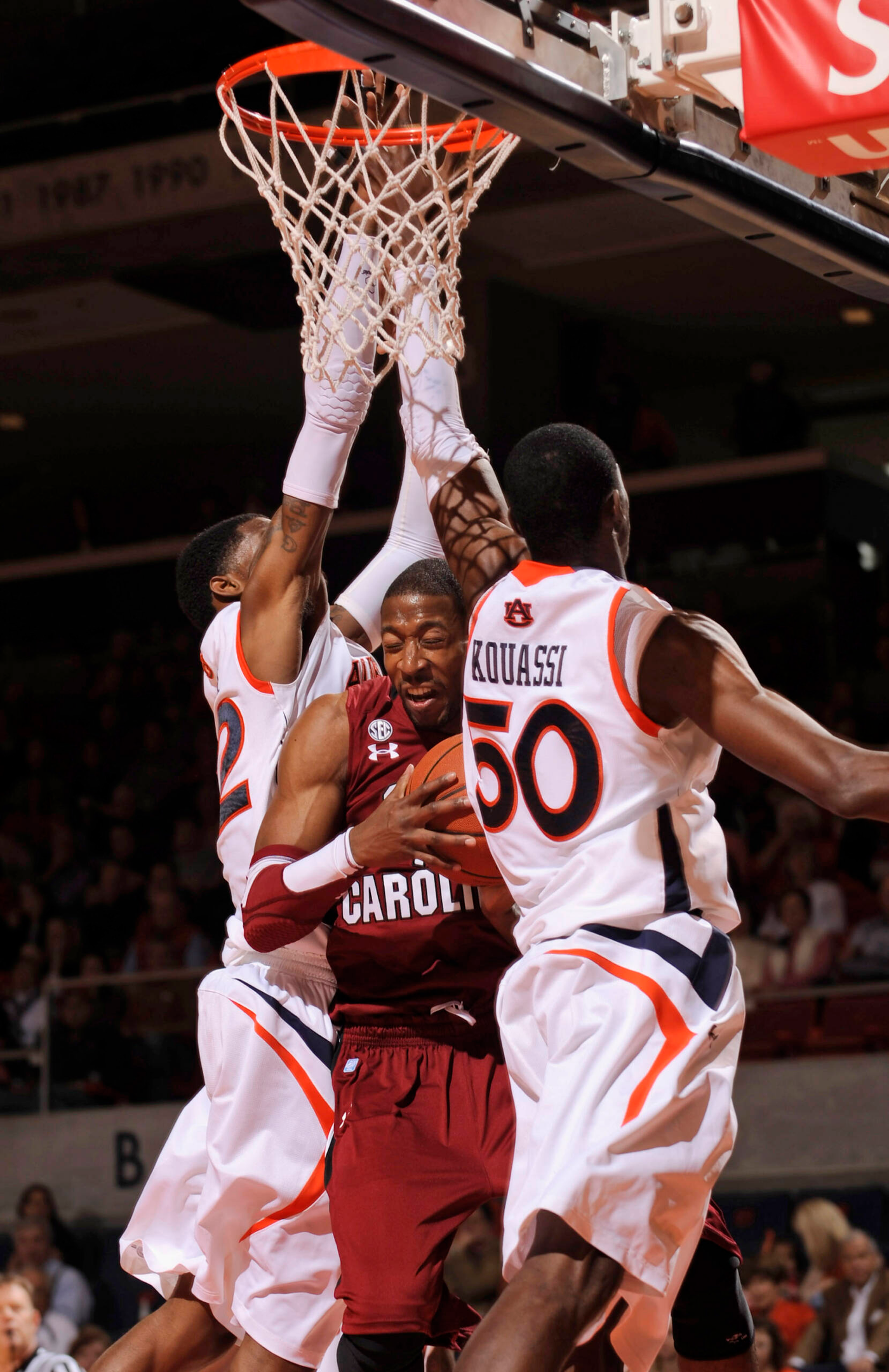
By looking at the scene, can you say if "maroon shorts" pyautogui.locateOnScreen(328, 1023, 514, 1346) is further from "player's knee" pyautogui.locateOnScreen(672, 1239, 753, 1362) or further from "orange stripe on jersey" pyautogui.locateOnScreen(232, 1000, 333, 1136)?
"player's knee" pyautogui.locateOnScreen(672, 1239, 753, 1362)

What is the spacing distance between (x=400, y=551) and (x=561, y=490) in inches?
49.1

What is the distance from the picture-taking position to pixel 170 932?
12.0 m

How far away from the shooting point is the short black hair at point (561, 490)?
3225mm

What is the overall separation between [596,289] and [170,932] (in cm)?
551

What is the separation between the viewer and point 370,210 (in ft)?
12.1

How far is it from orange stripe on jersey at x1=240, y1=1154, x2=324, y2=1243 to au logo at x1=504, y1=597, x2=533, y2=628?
1.37 m

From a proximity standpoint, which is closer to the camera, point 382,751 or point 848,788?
point 848,788

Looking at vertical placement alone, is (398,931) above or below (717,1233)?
above

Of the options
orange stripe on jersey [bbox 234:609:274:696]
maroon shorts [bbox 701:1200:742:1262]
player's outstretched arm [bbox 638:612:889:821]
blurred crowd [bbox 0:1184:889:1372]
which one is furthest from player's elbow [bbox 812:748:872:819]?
blurred crowd [bbox 0:1184:889:1372]

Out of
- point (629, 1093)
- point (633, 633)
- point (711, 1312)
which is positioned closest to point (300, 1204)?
point (711, 1312)

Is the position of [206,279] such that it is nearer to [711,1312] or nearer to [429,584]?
[429,584]

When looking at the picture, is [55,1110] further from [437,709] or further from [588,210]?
[437,709]

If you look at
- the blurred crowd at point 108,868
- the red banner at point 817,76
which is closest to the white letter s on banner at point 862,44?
the red banner at point 817,76

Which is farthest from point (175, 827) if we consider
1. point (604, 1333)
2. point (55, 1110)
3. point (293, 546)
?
point (604, 1333)
